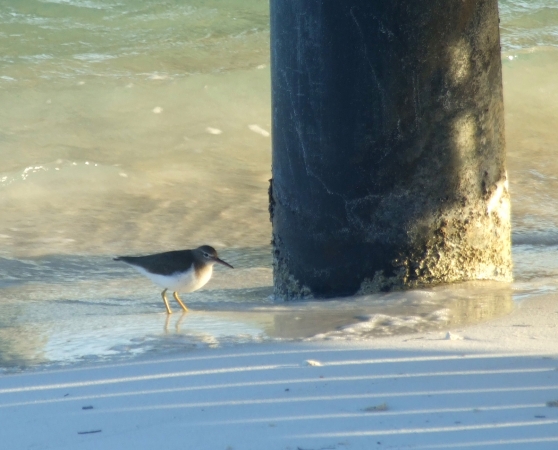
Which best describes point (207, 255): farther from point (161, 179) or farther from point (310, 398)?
point (161, 179)

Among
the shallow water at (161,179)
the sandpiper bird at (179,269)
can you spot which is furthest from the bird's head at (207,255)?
the shallow water at (161,179)

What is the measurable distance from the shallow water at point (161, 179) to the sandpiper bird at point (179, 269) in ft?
0.54

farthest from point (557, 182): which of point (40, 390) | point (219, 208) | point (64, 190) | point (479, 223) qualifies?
point (40, 390)

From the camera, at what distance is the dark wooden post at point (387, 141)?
196 inches

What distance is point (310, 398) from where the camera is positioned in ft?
11.1

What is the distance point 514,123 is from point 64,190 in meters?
6.30

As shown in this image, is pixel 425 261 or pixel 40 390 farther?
pixel 425 261

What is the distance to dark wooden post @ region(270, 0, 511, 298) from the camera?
16.4 ft

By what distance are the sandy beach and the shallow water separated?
414 millimetres

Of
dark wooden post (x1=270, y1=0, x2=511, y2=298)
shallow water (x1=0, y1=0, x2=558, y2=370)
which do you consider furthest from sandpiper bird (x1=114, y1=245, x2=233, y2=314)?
dark wooden post (x1=270, y1=0, x2=511, y2=298)

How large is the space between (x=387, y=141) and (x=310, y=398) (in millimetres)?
2044

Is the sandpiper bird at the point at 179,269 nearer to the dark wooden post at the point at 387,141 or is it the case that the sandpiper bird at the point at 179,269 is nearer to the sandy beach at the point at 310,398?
the dark wooden post at the point at 387,141

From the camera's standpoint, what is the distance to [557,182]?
9.30m

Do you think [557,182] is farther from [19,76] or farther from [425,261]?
[19,76]
